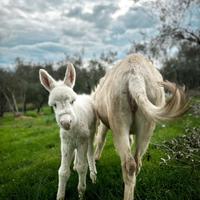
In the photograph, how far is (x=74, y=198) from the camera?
5.70 meters

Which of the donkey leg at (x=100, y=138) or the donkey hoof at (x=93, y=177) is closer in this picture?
the donkey hoof at (x=93, y=177)

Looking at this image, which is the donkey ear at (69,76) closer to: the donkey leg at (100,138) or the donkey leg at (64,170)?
the donkey leg at (64,170)

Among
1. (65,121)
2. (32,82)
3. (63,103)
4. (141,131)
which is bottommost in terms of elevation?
(32,82)

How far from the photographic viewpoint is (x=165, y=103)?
13.2 feet

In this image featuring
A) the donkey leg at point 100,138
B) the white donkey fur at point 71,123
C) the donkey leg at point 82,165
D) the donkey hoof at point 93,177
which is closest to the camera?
the white donkey fur at point 71,123

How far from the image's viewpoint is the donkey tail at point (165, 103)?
380cm

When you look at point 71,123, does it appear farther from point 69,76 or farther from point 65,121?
point 69,76

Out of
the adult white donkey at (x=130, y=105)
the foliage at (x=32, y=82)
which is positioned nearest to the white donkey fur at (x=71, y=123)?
the adult white donkey at (x=130, y=105)

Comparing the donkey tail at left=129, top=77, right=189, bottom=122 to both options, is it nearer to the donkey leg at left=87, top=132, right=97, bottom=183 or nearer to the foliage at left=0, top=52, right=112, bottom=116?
the donkey leg at left=87, top=132, right=97, bottom=183

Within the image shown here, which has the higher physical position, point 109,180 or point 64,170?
point 64,170

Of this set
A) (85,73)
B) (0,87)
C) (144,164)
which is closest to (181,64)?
(85,73)

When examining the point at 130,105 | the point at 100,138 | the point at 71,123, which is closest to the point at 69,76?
the point at 71,123

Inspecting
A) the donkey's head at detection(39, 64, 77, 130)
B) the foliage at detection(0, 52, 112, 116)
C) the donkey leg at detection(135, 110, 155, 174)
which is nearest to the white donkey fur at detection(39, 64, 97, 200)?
the donkey's head at detection(39, 64, 77, 130)

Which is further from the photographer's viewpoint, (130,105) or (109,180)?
(109,180)
